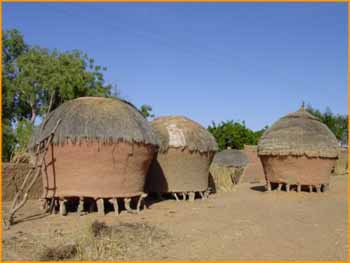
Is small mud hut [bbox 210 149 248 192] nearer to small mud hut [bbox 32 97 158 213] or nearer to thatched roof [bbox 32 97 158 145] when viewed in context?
thatched roof [bbox 32 97 158 145]

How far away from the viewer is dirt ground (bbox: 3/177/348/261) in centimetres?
611

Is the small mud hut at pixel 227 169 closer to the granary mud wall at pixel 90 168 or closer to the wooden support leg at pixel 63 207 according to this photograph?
the granary mud wall at pixel 90 168

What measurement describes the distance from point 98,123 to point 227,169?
13024mm

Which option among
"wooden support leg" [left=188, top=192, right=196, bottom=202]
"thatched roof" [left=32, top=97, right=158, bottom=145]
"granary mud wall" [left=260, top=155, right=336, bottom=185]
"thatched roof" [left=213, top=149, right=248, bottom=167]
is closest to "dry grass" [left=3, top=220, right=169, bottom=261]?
"thatched roof" [left=32, top=97, right=158, bottom=145]

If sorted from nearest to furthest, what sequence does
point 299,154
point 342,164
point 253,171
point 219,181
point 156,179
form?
point 156,179
point 299,154
point 219,181
point 253,171
point 342,164

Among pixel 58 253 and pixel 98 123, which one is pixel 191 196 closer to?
pixel 98 123

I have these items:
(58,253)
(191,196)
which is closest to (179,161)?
(191,196)

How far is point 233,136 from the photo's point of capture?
1325 inches

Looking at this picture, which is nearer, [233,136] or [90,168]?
[90,168]

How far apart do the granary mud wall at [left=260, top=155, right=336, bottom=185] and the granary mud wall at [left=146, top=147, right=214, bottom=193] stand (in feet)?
10.3

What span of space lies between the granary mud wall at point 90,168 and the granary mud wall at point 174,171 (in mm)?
3246

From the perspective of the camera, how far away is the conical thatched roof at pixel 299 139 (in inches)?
553

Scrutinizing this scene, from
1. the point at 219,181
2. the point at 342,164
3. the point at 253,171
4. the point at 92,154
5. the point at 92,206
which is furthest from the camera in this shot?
the point at 342,164

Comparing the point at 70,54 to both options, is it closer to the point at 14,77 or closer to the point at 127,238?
the point at 14,77
